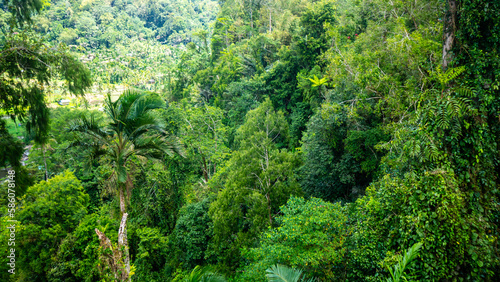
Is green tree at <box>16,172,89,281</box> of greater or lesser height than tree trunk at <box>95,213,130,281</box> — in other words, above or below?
below

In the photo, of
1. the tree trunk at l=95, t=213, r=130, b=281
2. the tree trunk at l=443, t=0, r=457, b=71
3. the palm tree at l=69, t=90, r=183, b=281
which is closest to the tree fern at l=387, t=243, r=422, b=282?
the tree trunk at l=443, t=0, r=457, b=71

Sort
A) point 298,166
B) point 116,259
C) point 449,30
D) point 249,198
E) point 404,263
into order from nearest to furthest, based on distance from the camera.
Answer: point 404,263 < point 449,30 < point 116,259 < point 249,198 < point 298,166

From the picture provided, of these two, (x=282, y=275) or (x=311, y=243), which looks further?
(x=311, y=243)

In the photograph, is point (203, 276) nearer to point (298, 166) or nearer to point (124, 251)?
point (124, 251)

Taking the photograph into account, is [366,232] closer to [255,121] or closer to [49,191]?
[255,121]

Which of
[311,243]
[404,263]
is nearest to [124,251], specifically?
[311,243]

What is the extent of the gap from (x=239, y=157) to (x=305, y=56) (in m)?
9.96

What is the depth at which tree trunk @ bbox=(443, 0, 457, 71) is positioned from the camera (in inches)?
171

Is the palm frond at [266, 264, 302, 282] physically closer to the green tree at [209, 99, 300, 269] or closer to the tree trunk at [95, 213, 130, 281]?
the tree trunk at [95, 213, 130, 281]

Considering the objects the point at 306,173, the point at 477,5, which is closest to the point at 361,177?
the point at 306,173

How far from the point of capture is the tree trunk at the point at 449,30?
14.3ft

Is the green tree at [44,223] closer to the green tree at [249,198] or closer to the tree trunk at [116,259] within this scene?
the tree trunk at [116,259]

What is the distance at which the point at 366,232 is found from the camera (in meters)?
5.18

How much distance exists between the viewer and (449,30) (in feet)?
14.6
